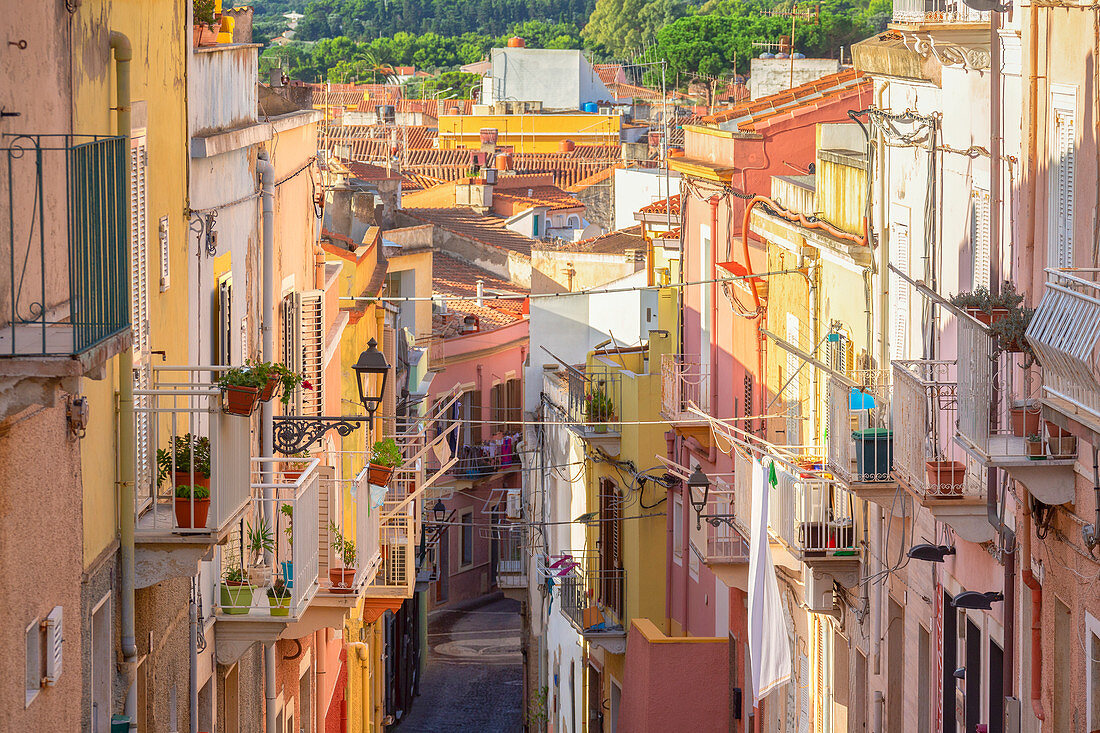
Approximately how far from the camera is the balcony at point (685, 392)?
27.2 metres

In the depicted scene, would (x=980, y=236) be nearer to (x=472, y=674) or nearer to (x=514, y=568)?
(x=514, y=568)

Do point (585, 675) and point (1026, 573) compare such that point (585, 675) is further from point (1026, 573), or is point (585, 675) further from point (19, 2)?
point (19, 2)

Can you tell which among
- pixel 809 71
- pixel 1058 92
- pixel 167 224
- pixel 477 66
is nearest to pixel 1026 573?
pixel 1058 92

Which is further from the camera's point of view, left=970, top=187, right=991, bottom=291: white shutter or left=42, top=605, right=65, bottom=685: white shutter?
left=970, top=187, right=991, bottom=291: white shutter

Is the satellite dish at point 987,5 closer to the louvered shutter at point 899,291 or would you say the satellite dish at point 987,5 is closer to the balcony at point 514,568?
the louvered shutter at point 899,291

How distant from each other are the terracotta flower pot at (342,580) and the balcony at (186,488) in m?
5.21

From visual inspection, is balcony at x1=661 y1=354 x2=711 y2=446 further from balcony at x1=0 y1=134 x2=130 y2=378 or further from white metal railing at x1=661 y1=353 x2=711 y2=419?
balcony at x1=0 y1=134 x2=130 y2=378

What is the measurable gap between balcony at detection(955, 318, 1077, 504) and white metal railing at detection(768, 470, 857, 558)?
23.9 feet

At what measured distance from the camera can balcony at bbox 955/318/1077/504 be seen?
11711mm

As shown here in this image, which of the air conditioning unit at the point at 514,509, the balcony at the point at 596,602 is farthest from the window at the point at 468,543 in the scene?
the balcony at the point at 596,602

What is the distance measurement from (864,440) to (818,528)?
119 inches

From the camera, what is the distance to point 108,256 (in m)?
8.60

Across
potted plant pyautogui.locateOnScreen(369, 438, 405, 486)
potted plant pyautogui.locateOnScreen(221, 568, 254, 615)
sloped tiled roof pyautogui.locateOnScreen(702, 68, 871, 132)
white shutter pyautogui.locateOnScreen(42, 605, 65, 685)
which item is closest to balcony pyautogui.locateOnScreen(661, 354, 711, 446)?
sloped tiled roof pyautogui.locateOnScreen(702, 68, 871, 132)

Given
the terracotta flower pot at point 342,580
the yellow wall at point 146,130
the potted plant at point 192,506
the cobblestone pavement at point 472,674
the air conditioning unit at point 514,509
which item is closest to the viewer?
the yellow wall at point 146,130
